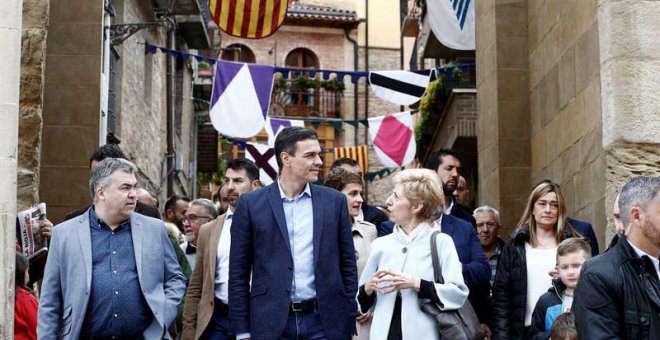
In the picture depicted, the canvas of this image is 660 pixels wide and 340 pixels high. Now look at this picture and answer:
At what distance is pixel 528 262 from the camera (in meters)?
8.79

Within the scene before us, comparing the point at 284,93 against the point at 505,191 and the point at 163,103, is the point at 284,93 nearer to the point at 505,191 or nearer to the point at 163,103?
the point at 163,103

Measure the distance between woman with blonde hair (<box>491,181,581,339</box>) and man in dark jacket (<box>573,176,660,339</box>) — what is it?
8.39ft

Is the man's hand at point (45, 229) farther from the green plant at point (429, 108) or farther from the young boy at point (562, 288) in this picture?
the green plant at point (429, 108)

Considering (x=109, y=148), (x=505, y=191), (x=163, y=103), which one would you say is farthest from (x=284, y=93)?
(x=109, y=148)

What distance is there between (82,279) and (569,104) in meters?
5.58

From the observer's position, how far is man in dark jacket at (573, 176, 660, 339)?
5938 mm

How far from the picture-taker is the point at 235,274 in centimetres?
727

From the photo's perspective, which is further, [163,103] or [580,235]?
[163,103]

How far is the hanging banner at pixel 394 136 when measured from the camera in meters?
23.6

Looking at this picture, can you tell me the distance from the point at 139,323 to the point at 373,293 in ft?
4.65

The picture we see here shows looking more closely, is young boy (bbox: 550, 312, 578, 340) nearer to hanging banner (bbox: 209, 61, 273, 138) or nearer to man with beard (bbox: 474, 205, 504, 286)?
man with beard (bbox: 474, 205, 504, 286)

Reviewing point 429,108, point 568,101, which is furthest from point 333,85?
point 568,101

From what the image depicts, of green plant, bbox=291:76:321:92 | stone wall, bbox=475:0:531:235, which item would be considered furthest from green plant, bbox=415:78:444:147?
green plant, bbox=291:76:321:92

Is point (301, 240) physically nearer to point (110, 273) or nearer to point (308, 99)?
point (110, 273)
